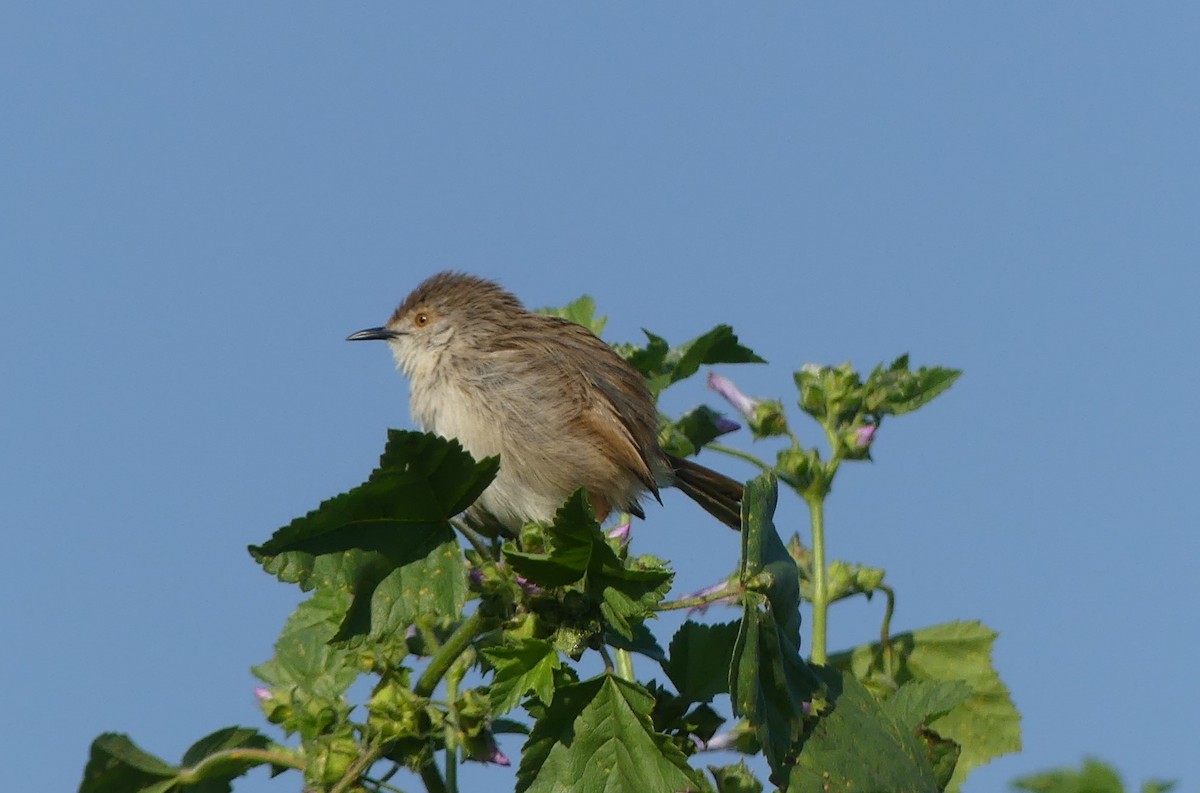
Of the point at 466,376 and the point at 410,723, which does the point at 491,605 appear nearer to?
the point at 410,723

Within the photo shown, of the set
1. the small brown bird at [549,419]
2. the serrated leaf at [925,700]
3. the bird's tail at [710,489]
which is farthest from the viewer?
the bird's tail at [710,489]

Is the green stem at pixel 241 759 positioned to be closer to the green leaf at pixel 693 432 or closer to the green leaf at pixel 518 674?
the green leaf at pixel 518 674

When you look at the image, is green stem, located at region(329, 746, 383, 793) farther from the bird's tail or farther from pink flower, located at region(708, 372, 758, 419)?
the bird's tail

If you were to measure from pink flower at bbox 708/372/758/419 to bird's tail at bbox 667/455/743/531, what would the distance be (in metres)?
0.66

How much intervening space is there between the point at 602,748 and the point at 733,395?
252 centimetres

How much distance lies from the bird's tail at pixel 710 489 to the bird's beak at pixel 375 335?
5.24ft

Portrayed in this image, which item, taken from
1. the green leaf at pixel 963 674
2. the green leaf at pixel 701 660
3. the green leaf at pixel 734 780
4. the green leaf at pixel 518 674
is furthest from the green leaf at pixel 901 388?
the green leaf at pixel 518 674

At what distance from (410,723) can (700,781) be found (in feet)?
2.20

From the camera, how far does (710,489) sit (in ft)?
21.2

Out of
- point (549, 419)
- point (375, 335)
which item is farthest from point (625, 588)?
point (375, 335)

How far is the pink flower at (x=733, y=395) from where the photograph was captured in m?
5.30

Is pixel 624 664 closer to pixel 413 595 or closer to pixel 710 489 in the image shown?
pixel 413 595

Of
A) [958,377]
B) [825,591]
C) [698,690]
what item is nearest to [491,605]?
[698,690]

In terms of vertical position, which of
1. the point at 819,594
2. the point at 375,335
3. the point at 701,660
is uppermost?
the point at 375,335
